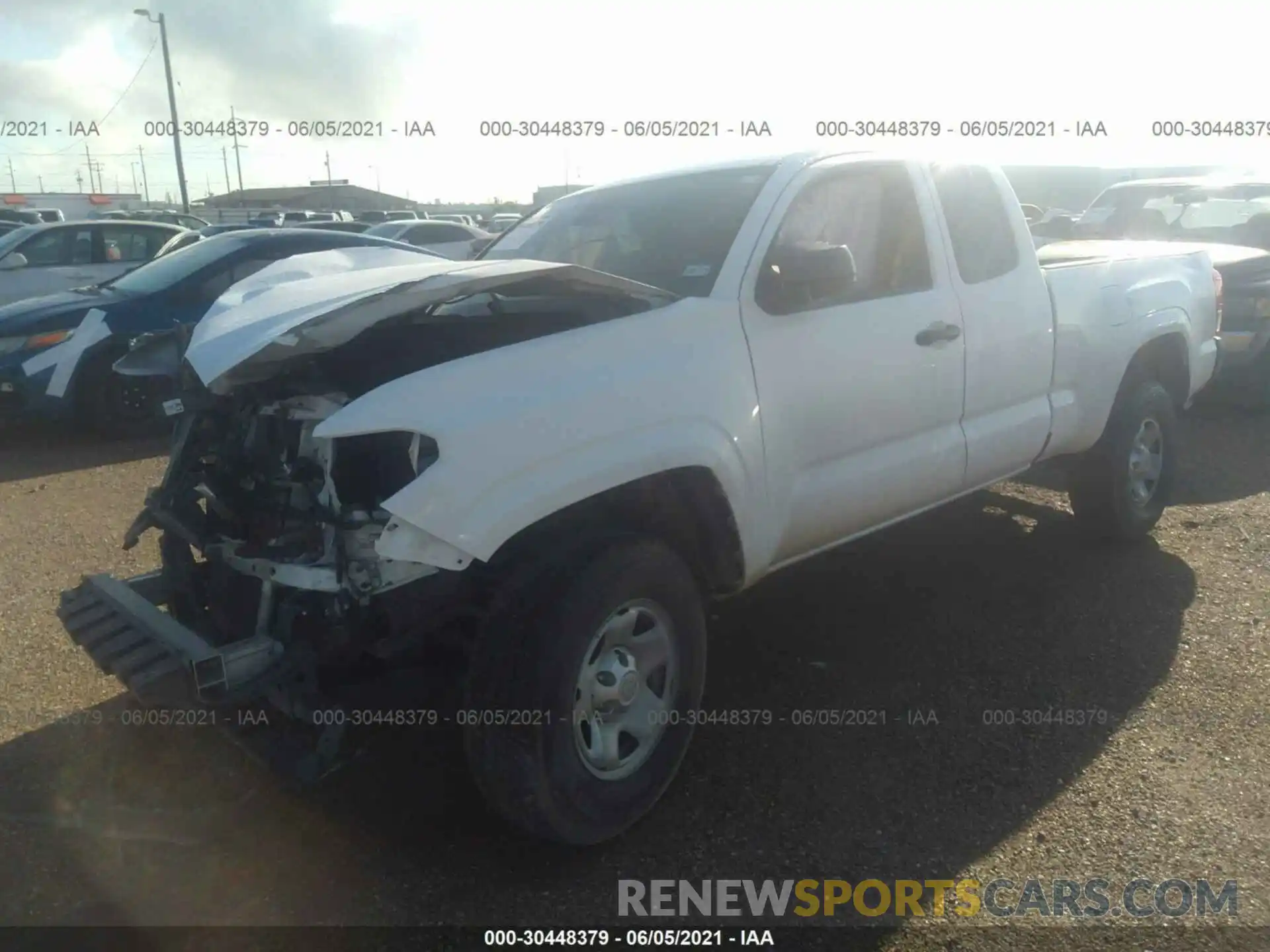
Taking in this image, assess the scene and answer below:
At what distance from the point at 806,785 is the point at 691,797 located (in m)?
0.38

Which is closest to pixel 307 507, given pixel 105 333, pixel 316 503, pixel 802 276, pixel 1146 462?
pixel 316 503

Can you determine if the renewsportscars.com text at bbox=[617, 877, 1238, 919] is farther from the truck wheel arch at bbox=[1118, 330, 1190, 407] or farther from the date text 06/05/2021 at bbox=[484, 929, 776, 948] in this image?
the truck wheel arch at bbox=[1118, 330, 1190, 407]

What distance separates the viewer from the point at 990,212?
4.63 metres

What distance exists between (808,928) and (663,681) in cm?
81

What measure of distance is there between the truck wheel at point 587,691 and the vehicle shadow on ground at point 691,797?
0.22 metres

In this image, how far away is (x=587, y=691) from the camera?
291 centimetres

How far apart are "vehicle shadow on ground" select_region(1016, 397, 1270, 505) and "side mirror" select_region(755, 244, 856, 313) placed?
95.6 inches

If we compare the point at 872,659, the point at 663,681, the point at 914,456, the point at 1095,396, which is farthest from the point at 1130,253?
the point at 663,681

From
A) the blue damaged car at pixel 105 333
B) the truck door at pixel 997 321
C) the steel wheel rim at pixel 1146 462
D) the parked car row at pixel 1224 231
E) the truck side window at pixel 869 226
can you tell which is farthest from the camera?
the parked car row at pixel 1224 231

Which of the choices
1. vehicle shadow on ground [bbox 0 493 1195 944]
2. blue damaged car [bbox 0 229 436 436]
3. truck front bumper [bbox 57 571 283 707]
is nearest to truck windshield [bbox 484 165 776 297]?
vehicle shadow on ground [bbox 0 493 1195 944]

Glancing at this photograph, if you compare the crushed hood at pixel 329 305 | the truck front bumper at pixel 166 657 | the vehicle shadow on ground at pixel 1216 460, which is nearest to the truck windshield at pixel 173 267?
the crushed hood at pixel 329 305

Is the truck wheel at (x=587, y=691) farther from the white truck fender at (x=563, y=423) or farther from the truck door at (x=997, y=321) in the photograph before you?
the truck door at (x=997, y=321)

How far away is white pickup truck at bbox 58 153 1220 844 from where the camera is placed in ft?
8.95

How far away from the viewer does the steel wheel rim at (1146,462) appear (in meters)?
5.46
